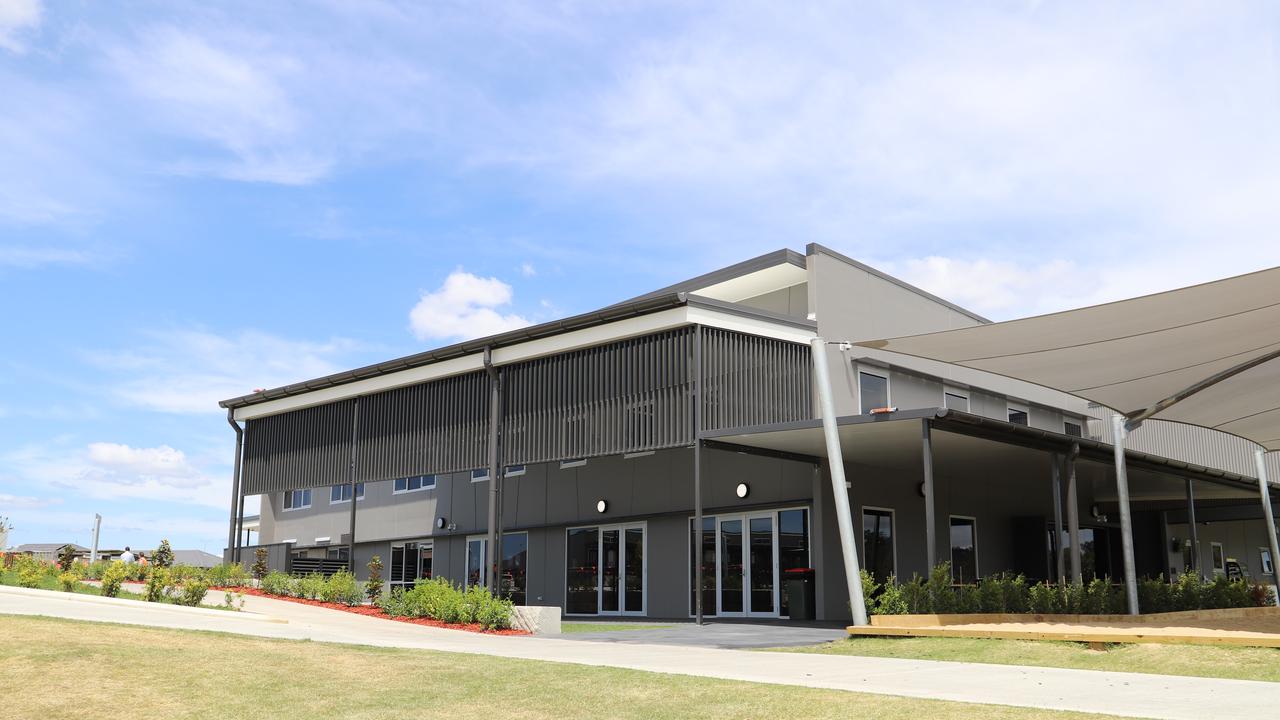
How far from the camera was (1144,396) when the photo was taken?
1476cm

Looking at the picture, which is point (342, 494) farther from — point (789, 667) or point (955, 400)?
point (789, 667)

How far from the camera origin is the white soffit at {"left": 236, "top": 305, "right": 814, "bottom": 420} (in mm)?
17078

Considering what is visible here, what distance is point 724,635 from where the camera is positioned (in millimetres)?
14031

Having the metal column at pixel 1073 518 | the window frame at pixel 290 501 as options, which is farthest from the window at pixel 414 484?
the metal column at pixel 1073 518

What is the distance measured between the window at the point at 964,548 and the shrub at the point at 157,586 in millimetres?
14147

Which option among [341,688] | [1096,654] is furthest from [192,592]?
[1096,654]

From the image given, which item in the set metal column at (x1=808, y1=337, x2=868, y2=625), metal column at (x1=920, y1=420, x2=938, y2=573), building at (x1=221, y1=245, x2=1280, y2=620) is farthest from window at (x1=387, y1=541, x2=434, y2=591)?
metal column at (x1=920, y1=420, x2=938, y2=573)

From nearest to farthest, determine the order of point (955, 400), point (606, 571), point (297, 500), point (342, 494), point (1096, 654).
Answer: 1. point (1096, 654)
2. point (606, 571)
3. point (955, 400)
4. point (342, 494)
5. point (297, 500)

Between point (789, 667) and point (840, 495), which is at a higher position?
point (840, 495)

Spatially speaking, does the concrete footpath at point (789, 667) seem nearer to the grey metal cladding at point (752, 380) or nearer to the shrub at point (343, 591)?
the shrub at point (343, 591)

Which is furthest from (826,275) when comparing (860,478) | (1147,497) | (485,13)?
(1147,497)

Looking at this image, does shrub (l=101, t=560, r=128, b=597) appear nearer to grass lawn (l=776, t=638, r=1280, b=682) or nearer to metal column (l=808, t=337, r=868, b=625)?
grass lawn (l=776, t=638, r=1280, b=682)

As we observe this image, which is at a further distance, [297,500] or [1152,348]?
[297,500]

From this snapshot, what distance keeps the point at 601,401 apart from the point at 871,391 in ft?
17.2
